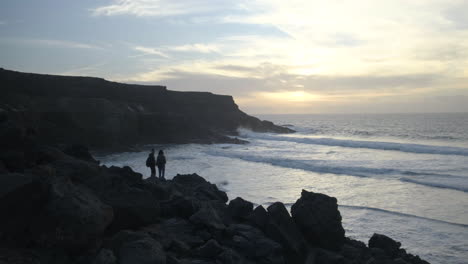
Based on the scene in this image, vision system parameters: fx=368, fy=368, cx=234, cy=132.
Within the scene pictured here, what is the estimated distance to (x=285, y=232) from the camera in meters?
8.09

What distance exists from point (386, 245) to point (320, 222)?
1.78m

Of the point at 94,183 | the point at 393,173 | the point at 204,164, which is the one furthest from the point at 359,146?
the point at 94,183

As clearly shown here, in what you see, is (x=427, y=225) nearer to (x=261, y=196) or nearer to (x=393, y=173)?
(x=261, y=196)

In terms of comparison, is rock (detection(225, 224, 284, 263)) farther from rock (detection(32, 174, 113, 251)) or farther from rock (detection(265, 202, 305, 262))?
rock (detection(32, 174, 113, 251))

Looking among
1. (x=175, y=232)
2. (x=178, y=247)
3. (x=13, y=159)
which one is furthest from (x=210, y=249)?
(x=13, y=159)

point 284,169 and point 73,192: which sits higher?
point 73,192

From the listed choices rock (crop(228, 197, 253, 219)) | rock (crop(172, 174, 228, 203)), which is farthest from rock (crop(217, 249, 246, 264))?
rock (crop(172, 174, 228, 203))

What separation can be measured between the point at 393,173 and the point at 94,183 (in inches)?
826

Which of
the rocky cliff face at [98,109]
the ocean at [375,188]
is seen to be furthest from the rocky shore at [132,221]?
the rocky cliff face at [98,109]

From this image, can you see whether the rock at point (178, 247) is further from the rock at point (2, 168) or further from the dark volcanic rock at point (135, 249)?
the rock at point (2, 168)

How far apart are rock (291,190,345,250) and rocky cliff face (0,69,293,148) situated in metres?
20.6

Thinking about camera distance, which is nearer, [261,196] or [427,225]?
[427,225]

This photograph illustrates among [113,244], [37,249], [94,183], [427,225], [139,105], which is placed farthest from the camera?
[139,105]

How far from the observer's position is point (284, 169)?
25688mm
